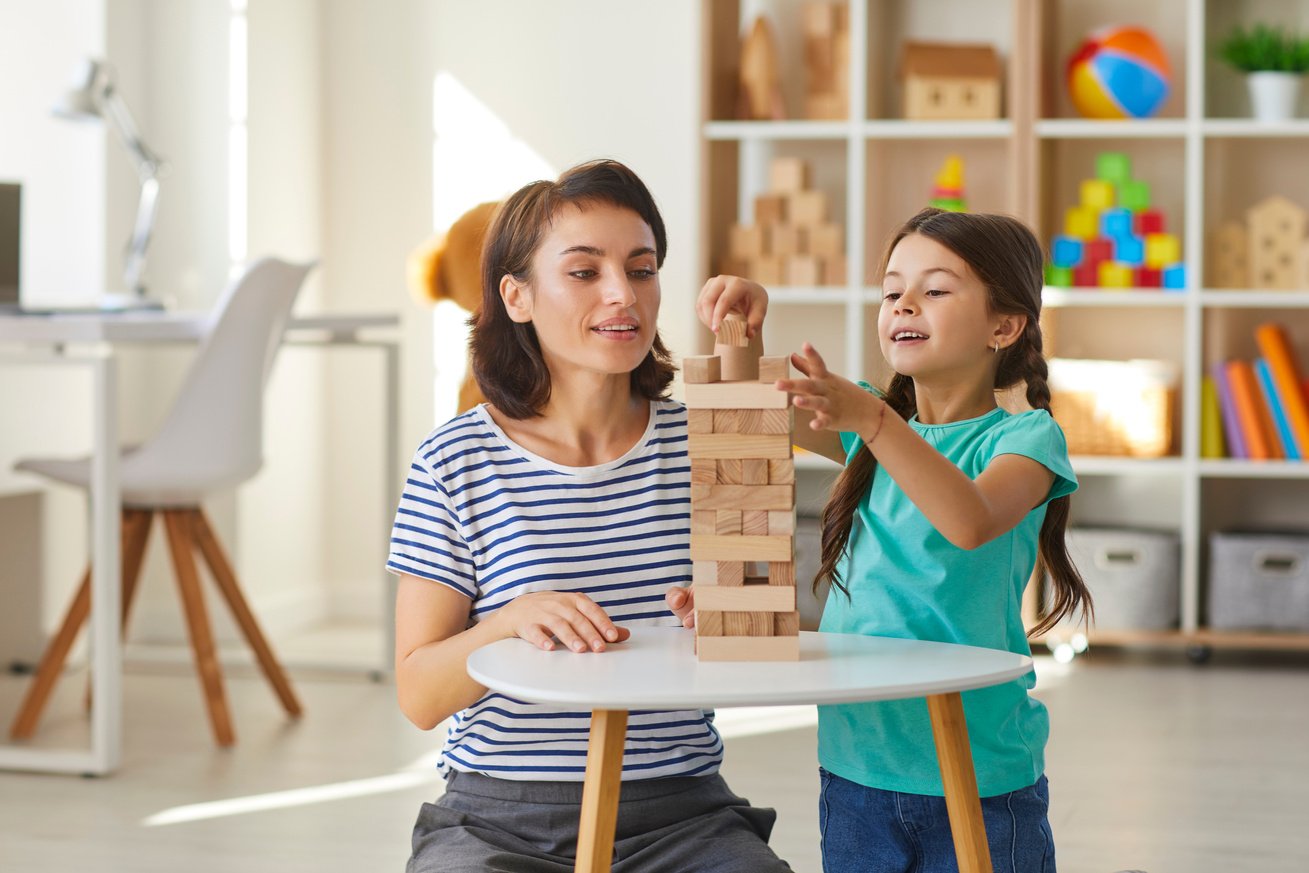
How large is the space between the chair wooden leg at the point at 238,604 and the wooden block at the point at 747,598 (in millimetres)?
2101

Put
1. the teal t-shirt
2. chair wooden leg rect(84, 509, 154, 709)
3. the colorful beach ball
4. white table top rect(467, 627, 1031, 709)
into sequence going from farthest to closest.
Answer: the colorful beach ball
chair wooden leg rect(84, 509, 154, 709)
the teal t-shirt
white table top rect(467, 627, 1031, 709)

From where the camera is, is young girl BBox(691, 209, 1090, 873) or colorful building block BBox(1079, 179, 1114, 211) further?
colorful building block BBox(1079, 179, 1114, 211)

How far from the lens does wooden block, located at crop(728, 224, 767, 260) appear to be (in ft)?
13.4

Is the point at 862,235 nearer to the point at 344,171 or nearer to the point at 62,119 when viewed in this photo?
the point at 344,171

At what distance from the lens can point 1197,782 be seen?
9.09 ft

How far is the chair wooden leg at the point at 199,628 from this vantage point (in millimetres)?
3020

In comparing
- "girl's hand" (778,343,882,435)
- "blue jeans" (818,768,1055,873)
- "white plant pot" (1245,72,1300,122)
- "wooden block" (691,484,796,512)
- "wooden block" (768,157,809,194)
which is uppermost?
"white plant pot" (1245,72,1300,122)

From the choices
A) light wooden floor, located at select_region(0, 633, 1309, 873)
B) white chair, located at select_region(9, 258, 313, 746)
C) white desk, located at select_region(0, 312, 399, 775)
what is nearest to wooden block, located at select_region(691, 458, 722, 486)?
light wooden floor, located at select_region(0, 633, 1309, 873)

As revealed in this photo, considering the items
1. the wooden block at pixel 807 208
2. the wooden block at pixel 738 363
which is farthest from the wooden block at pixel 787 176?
the wooden block at pixel 738 363

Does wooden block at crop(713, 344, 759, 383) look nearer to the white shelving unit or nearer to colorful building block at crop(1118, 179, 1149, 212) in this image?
the white shelving unit

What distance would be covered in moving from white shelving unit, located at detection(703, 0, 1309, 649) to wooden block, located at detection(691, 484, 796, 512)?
2.72m

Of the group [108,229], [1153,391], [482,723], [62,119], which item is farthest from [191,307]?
[482,723]

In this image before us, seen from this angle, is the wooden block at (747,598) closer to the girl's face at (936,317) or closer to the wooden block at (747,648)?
the wooden block at (747,648)

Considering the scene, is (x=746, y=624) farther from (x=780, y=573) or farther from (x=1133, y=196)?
(x=1133, y=196)
